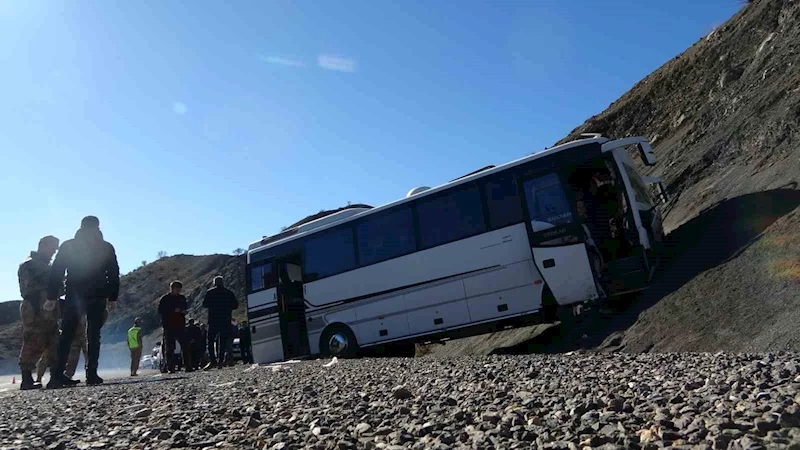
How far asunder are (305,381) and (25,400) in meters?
3.29

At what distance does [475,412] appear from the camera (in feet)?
13.4

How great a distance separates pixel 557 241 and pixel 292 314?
23.7 feet

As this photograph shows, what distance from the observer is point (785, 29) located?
15836mm

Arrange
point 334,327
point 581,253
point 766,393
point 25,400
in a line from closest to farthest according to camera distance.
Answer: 1. point 766,393
2. point 25,400
3. point 581,253
4. point 334,327

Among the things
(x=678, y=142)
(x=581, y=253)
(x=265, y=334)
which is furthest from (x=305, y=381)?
(x=678, y=142)

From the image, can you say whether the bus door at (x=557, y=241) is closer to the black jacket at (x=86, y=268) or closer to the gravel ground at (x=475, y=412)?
the gravel ground at (x=475, y=412)

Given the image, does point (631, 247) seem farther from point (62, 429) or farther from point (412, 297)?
point (62, 429)

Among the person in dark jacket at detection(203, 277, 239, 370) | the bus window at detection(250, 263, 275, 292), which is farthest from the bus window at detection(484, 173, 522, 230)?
the person in dark jacket at detection(203, 277, 239, 370)

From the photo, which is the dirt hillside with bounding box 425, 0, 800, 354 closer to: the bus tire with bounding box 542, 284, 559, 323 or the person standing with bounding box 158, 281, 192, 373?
the bus tire with bounding box 542, 284, 559, 323

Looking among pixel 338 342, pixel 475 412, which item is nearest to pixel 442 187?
pixel 338 342

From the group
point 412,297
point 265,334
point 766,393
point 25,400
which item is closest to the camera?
point 766,393

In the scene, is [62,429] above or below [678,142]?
below

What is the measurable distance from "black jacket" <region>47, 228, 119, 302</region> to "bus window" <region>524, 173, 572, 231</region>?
724cm

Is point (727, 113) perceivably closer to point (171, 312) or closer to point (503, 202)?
point (503, 202)
